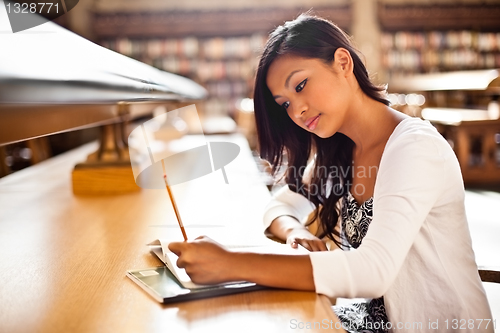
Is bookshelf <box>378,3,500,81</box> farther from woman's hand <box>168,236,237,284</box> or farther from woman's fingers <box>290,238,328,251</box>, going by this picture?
woman's hand <box>168,236,237,284</box>

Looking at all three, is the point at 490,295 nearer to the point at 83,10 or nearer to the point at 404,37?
the point at 404,37

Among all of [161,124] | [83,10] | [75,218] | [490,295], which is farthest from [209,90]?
[75,218]

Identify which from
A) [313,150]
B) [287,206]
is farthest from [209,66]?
[287,206]

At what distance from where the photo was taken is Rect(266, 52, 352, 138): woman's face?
43.5 inches

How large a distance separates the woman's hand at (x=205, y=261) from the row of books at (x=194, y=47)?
7.19m

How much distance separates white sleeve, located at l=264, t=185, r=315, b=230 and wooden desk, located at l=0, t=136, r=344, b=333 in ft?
0.15

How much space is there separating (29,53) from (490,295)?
2255 mm

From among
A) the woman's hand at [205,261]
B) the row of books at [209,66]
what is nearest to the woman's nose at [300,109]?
the woman's hand at [205,261]

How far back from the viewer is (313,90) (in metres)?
1.10

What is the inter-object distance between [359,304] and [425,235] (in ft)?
1.11

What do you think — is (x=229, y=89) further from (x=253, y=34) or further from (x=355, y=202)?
(x=355, y=202)

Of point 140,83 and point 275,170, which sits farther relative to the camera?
point 275,170

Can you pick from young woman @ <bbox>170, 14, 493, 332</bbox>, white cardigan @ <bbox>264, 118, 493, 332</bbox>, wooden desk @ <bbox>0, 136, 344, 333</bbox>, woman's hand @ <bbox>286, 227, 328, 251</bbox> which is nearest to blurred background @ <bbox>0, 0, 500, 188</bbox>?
wooden desk @ <bbox>0, 136, 344, 333</bbox>

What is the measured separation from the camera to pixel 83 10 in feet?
25.5
